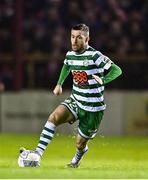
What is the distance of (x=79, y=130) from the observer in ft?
45.6

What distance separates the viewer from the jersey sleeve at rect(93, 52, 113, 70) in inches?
532

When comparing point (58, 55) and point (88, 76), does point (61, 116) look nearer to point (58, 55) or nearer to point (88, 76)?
point (88, 76)

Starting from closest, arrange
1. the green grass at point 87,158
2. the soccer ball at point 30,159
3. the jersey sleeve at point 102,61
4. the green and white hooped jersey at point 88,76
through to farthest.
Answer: the green grass at point 87,158
the soccer ball at point 30,159
the jersey sleeve at point 102,61
the green and white hooped jersey at point 88,76

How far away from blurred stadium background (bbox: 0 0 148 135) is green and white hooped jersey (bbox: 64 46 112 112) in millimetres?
8771

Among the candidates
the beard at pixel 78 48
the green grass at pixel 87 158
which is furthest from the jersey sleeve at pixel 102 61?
the green grass at pixel 87 158

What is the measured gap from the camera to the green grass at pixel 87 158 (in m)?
12.3

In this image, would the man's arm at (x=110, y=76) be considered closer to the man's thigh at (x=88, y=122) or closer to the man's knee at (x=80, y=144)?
the man's thigh at (x=88, y=122)

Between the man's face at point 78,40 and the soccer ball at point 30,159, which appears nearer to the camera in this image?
the soccer ball at point 30,159

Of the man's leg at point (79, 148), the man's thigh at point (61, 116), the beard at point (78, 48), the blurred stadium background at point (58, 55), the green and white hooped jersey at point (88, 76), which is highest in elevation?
the beard at point (78, 48)

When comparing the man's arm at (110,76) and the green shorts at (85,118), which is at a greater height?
the man's arm at (110,76)

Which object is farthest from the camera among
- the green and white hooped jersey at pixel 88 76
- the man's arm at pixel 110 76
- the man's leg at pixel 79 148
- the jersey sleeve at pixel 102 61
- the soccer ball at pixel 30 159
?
the man's leg at pixel 79 148

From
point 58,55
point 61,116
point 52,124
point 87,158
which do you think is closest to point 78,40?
point 61,116

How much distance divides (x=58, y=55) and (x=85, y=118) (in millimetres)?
9513

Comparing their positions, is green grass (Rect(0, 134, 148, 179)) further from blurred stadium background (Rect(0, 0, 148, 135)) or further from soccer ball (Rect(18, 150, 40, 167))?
blurred stadium background (Rect(0, 0, 148, 135))
